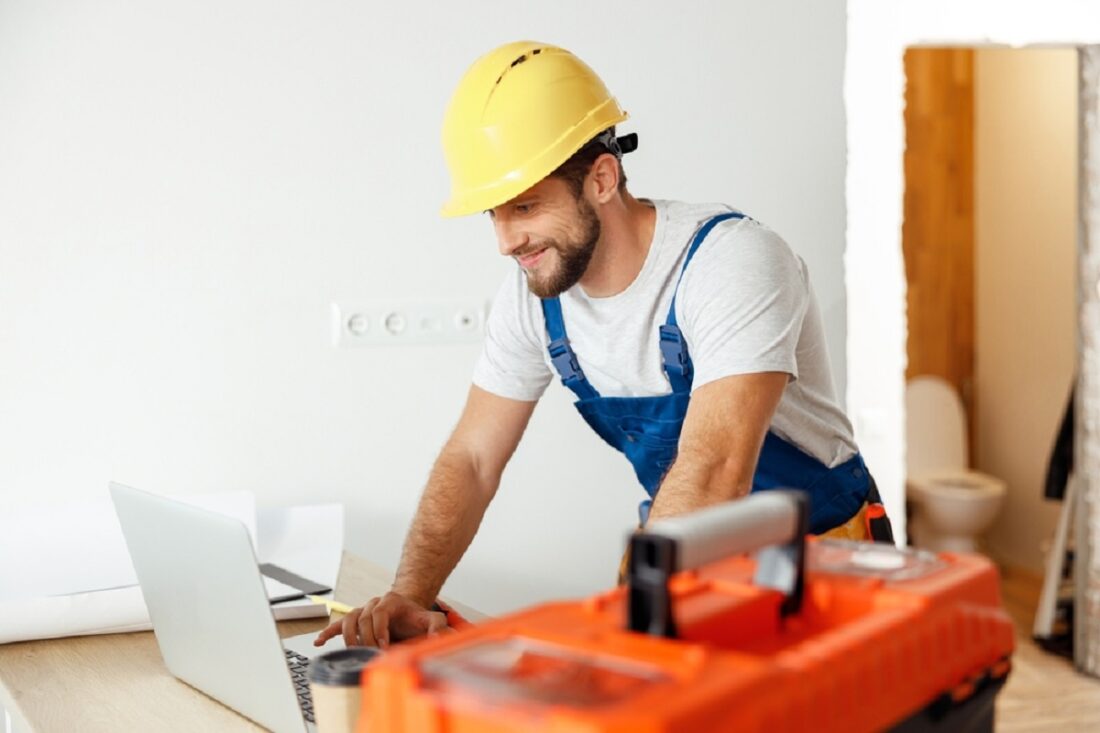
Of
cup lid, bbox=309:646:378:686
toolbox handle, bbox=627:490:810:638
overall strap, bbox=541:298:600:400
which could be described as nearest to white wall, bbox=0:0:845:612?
overall strap, bbox=541:298:600:400

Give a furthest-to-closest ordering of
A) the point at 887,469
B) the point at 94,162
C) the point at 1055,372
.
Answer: the point at 1055,372 < the point at 887,469 < the point at 94,162

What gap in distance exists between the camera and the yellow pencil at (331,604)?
182 centimetres

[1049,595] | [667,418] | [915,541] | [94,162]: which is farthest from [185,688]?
[915,541]

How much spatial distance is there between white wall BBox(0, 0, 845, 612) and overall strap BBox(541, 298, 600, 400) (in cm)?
82

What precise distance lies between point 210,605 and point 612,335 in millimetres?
774

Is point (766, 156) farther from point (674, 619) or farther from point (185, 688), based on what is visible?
point (674, 619)

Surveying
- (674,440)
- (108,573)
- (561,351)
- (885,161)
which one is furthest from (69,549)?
(885,161)

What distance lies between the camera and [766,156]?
119 inches

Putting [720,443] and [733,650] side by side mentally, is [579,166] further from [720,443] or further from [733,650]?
[733,650]

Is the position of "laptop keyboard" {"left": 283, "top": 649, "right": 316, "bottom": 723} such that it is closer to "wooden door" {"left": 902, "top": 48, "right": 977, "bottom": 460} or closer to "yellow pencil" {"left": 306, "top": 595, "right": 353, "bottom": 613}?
"yellow pencil" {"left": 306, "top": 595, "right": 353, "bottom": 613}

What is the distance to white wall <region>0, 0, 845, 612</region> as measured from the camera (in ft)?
8.47

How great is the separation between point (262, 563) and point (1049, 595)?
298 cm

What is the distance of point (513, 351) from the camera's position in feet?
6.95

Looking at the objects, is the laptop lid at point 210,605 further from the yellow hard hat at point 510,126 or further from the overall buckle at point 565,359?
the overall buckle at point 565,359
